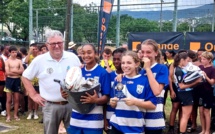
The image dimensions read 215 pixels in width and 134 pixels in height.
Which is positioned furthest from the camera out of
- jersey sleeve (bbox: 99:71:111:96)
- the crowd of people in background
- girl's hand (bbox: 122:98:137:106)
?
jersey sleeve (bbox: 99:71:111:96)

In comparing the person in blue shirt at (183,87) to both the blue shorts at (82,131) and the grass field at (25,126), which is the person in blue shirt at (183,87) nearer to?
the blue shorts at (82,131)

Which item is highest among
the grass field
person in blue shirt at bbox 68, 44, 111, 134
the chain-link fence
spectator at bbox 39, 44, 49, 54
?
the chain-link fence

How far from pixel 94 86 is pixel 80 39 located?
12802 millimetres

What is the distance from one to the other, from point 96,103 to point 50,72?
2.93 ft

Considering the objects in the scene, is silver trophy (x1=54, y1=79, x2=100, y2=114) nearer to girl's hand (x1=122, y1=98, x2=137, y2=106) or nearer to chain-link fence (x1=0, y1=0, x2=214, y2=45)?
girl's hand (x1=122, y1=98, x2=137, y2=106)

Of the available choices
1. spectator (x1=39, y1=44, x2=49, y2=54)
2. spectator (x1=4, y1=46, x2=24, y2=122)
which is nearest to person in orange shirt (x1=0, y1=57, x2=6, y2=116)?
spectator (x1=4, y1=46, x2=24, y2=122)

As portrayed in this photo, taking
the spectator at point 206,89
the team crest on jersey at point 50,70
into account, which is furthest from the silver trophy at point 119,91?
the spectator at point 206,89

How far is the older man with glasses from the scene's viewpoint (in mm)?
4246

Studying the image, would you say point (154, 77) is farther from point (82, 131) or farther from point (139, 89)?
point (82, 131)

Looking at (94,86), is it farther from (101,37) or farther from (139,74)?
(101,37)

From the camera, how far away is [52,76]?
4246 millimetres

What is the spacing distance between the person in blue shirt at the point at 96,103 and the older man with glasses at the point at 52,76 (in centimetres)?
50

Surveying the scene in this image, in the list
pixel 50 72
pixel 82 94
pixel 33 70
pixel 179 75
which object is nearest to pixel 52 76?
pixel 50 72

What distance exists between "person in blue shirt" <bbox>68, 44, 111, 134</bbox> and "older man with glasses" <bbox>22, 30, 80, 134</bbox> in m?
0.50
